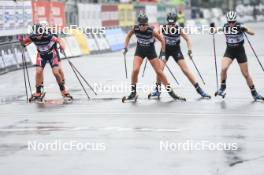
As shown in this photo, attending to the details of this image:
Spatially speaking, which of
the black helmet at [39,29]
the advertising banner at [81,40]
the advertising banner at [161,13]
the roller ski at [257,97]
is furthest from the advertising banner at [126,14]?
the roller ski at [257,97]

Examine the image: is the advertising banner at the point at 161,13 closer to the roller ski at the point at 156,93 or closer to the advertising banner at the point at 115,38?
the advertising banner at the point at 115,38

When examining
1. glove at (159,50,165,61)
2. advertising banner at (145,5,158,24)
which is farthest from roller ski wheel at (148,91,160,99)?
advertising banner at (145,5,158,24)

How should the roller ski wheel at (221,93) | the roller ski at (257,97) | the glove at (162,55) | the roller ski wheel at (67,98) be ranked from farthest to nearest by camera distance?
the roller ski wheel at (67,98)
the glove at (162,55)
the roller ski wheel at (221,93)
the roller ski at (257,97)

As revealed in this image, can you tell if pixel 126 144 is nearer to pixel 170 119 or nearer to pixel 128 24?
pixel 170 119

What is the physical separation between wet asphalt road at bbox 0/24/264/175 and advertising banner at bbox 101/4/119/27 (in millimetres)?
21559

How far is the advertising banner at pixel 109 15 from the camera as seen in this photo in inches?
1672

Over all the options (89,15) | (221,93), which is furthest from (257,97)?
(89,15)

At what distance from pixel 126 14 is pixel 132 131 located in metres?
35.3

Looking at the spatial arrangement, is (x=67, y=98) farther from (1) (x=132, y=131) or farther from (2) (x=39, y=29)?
(1) (x=132, y=131)

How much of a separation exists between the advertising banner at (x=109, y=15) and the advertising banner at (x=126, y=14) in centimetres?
66

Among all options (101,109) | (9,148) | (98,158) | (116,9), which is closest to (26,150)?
(9,148)

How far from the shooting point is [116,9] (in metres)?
45.4

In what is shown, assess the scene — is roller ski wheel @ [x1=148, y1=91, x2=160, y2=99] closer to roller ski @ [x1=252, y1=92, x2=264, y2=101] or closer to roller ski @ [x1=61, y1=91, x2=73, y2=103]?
roller ski @ [x1=61, y1=91, x2=73, y2=103]

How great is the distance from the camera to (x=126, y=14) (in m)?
47.6
